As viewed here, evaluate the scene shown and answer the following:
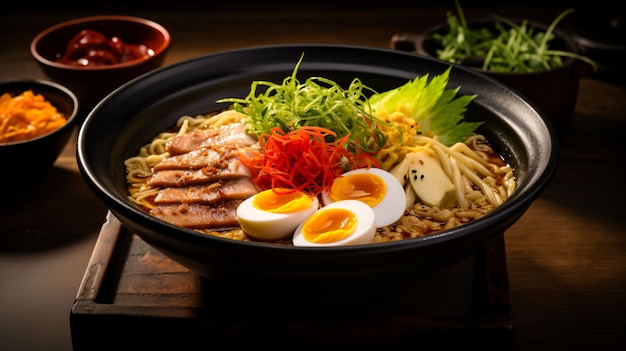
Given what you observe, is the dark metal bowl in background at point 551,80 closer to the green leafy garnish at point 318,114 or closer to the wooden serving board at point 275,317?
the green leafy garnish at point 318,114

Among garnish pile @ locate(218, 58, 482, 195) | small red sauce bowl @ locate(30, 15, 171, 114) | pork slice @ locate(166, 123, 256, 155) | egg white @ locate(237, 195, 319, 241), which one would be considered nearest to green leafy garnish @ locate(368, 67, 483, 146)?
garnish pile @ locate(218, 58, 482, 195)

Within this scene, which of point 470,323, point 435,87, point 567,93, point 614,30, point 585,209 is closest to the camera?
point 470,323

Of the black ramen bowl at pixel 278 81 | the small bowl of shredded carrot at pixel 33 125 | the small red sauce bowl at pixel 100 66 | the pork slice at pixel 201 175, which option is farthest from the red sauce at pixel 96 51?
the pork slice at pixel 201 175

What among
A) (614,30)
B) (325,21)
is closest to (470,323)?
(614,30)

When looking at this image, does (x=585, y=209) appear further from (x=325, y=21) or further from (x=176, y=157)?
(x=325, y=21)

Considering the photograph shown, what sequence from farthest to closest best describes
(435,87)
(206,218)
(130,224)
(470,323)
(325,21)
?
(325,21) → (435,87) → (206,218) → (470,323) → (130,224)

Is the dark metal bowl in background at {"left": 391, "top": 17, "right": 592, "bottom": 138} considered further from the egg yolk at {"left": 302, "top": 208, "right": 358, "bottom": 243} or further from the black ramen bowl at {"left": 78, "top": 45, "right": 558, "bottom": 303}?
the egg yolk at {"left": 302, "top": 208, "right": 358, "bottom": 243}

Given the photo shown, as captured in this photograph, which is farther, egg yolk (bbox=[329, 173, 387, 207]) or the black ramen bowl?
egg yolk (bbox=[329, 173, 387, 207])
